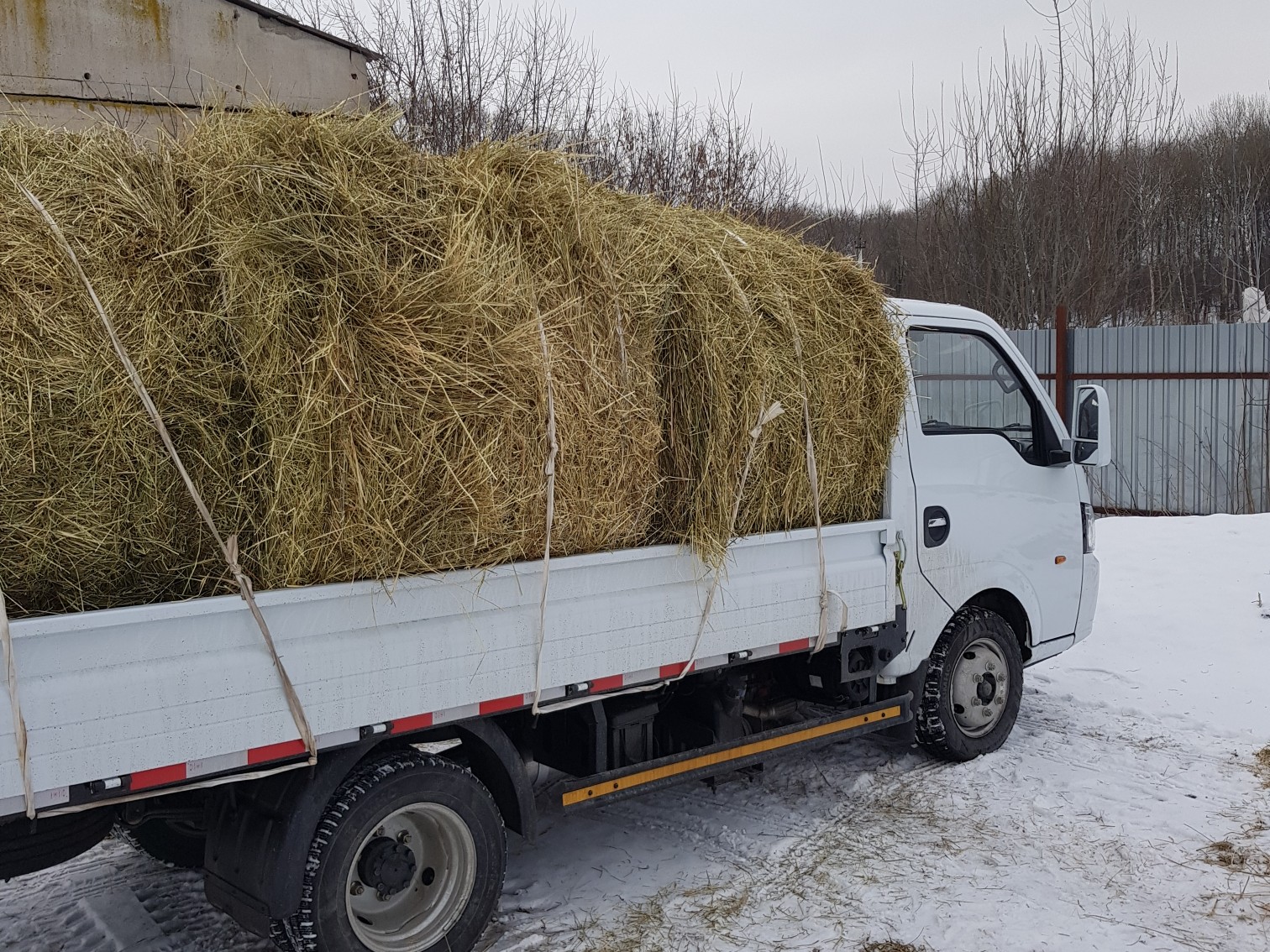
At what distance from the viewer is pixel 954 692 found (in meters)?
5.77

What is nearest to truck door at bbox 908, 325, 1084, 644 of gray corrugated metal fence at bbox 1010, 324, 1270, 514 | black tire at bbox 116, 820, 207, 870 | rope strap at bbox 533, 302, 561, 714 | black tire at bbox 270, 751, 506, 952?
rope strap at bbox 533, 302, 561, 714

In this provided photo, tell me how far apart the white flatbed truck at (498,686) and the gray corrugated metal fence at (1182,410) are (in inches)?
328

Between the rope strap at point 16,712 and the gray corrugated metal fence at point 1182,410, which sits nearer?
the rope strap at point 16,712

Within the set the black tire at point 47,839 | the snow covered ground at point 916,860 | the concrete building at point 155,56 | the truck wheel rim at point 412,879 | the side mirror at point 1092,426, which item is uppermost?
the concrete building at point 155,56

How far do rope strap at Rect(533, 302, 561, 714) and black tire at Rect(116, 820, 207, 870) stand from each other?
4.34 ft

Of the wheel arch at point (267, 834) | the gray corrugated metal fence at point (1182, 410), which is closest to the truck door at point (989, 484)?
the wheel arch at point (267, 834)

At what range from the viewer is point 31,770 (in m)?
2.87

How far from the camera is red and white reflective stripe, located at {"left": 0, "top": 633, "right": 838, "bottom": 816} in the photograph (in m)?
3.03

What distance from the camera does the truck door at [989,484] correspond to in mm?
5438

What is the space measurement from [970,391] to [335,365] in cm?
361

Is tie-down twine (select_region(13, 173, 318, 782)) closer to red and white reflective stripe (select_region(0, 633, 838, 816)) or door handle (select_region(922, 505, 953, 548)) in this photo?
red and white reflective stripe (select_region(0, 633, 838, 816))

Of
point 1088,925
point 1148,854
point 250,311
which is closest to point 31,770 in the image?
point 250,311

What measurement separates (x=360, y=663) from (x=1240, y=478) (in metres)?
12.6

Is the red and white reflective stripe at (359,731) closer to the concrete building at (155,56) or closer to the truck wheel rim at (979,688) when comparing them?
the truck wheel rim at (979,688)
